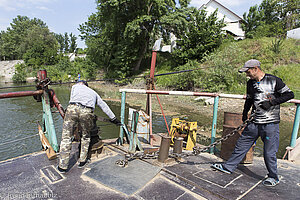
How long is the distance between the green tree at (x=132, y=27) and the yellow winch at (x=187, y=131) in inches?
885

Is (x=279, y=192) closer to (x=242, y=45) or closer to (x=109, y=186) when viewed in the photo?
(x=109, y=186)

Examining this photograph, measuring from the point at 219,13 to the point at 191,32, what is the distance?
16.6 metres

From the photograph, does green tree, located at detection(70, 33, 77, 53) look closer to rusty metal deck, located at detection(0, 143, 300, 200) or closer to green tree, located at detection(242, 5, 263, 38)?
green tree, located at detection(242, 5, 263, 38)

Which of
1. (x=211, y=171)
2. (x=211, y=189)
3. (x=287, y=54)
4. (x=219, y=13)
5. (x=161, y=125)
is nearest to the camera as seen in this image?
(x=211, y=189)

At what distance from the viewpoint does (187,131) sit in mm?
4582

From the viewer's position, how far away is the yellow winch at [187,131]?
4.32 meters

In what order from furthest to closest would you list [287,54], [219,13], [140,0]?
[219,13] → [140,0] → [287,54]

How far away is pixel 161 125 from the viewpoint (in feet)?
33.8

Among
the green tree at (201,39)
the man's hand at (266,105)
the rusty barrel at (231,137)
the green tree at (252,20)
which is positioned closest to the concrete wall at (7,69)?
the green tree at (201,39)

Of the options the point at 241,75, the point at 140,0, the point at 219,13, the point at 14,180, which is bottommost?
the point at 14,180

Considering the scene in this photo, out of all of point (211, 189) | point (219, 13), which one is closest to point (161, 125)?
point (211, 189)

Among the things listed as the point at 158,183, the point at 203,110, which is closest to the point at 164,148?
the point at 158,183

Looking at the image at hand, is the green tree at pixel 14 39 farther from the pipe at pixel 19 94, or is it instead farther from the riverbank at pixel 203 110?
the pipe at pixel 19 94

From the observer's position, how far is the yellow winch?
432cm
